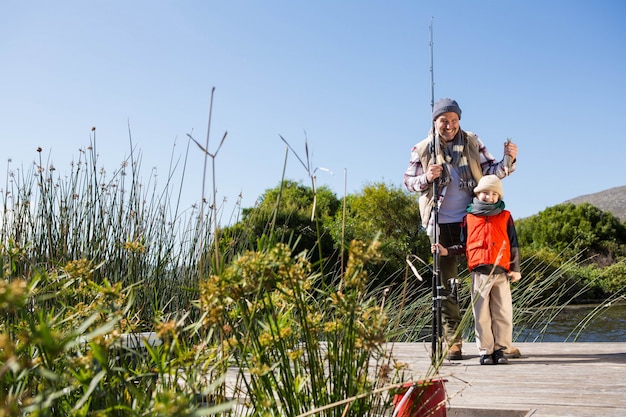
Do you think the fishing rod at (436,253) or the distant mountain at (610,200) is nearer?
the fishing rod at (436,253)

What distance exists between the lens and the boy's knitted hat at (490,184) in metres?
3.33

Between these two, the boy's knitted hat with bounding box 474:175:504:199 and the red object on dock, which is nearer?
the red object on dock

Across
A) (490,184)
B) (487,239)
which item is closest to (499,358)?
(487,239)

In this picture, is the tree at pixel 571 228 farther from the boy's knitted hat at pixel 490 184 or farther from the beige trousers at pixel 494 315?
the boy's knitted hat at pixel 490 184

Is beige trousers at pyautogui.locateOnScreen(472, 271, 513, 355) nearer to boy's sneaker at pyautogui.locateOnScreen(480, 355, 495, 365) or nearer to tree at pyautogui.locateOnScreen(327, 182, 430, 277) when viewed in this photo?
boy's sneaker at pyautogui.locateOnScreen(480, 355, 495, 365)

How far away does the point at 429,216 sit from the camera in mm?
3633

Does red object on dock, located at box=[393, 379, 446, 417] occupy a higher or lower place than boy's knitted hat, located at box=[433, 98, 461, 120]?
lower

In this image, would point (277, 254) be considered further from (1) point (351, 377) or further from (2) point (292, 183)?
(2) point (292, 183)

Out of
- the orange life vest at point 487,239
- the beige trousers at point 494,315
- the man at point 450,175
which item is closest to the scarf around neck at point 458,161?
the man at point 450,175

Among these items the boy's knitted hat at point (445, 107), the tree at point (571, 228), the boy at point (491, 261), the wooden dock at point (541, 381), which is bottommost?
the wooden dock at point (541, 381)

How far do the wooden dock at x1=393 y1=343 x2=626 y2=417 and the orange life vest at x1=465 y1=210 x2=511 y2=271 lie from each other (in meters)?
0.54

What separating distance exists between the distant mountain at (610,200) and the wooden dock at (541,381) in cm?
3728

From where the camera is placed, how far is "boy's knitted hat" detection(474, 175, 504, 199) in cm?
333

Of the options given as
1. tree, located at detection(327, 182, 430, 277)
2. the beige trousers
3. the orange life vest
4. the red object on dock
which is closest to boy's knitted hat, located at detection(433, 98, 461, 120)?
the orange life vest
